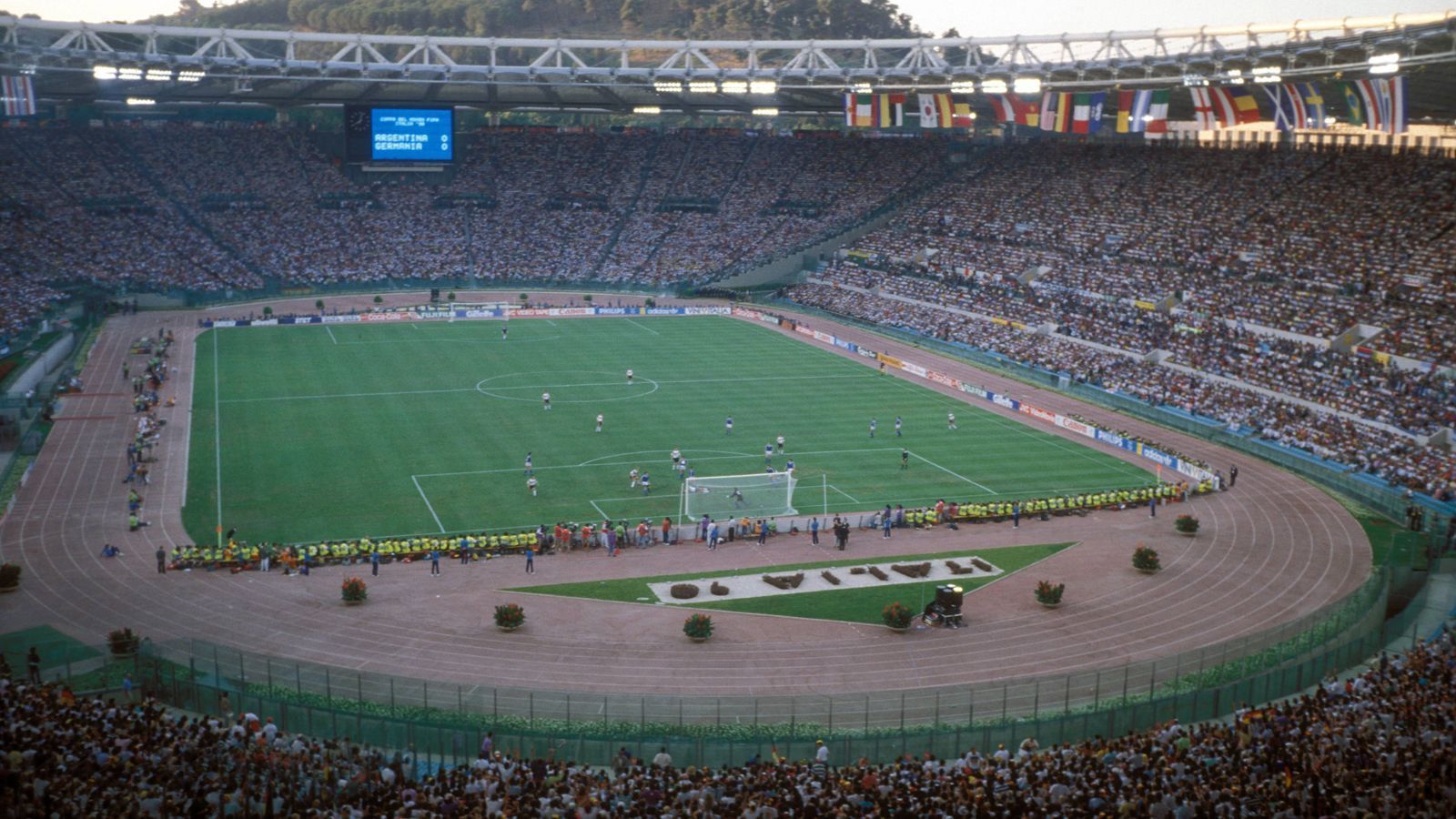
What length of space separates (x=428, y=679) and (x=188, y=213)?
267 feet

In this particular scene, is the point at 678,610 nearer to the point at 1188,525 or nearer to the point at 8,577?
the point at 8,577

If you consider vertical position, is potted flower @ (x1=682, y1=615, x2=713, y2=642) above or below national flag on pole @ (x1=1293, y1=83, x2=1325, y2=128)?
below

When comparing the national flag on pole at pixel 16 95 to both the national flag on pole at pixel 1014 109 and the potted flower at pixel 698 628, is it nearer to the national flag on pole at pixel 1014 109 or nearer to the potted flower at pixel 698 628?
the national flag on pole at pixel 1014 109

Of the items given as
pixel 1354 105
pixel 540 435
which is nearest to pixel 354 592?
pixel 540 435

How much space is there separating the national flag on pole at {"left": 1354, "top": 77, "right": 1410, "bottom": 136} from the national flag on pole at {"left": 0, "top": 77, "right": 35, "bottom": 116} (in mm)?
70329

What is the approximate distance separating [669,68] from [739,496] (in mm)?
51131

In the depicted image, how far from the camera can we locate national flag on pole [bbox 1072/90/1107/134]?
237 feet

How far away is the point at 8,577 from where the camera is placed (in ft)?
112

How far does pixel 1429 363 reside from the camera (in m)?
56.2

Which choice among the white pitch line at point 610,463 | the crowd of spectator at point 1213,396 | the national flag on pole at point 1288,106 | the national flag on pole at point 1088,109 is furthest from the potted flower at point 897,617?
the national flag on pole at point 1088,109

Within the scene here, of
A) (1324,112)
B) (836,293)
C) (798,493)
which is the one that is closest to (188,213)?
(836,293)

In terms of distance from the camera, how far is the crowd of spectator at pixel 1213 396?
4978 cm

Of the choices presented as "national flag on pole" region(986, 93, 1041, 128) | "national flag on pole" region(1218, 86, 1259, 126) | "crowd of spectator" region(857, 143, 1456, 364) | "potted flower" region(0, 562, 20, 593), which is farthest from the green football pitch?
"national flag on pole" region(1218, 86, 1259, 126)

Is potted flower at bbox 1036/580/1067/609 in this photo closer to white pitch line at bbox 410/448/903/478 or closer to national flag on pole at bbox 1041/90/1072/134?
white pitch line at bbox 410/448/903/478
